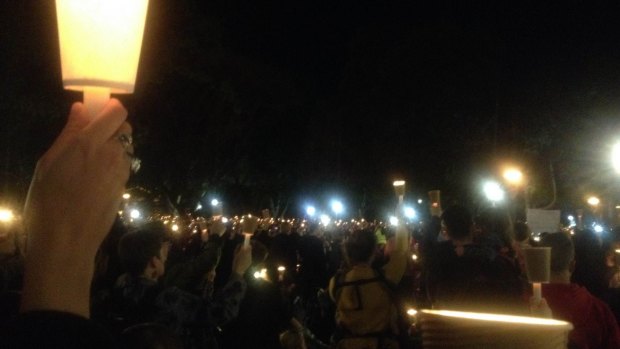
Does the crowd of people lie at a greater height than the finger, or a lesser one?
lesser

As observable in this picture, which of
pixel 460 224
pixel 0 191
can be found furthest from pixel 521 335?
pixel 0 191

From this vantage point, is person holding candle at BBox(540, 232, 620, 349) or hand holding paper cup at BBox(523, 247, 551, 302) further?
person holding candle at BBox(540, 232, 620, 349)

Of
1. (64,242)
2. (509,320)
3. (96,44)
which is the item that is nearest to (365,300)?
(509,320)

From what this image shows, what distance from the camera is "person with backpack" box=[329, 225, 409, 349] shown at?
7254 mm

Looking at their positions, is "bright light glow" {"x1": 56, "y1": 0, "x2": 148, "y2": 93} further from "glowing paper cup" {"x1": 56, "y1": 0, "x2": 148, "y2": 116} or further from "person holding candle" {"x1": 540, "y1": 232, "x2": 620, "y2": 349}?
"person holding candle" {"x1": 540, "y1": 232, "x2": 620, "y2": 349}

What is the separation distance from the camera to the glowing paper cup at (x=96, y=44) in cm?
175

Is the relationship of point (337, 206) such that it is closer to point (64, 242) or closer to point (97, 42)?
point (97, 42)

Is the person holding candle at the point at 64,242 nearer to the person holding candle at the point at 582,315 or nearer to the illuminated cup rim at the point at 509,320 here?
the illuminated cup rim at the point at 509,320

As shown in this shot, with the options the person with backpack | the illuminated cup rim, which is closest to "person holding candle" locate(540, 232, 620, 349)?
the person with backpack

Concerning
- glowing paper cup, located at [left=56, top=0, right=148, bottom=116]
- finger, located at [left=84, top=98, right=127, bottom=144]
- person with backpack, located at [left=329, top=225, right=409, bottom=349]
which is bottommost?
person with backpack, located at [left=329, top=225, right=409, bottom=349]

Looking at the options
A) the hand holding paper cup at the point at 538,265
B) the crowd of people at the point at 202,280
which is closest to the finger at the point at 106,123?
the crowd of people at the point at 202,280

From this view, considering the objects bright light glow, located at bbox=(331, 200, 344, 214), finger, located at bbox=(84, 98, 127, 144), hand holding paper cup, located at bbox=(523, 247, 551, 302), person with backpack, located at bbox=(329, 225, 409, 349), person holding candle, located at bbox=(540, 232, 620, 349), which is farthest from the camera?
bright light glow, located at bbox=(331, 200, 344, 214)

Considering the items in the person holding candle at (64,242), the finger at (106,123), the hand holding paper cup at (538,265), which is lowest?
the hand holding paper cup at (538,265)

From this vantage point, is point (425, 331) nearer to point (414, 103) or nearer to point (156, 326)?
point (156, 326)
